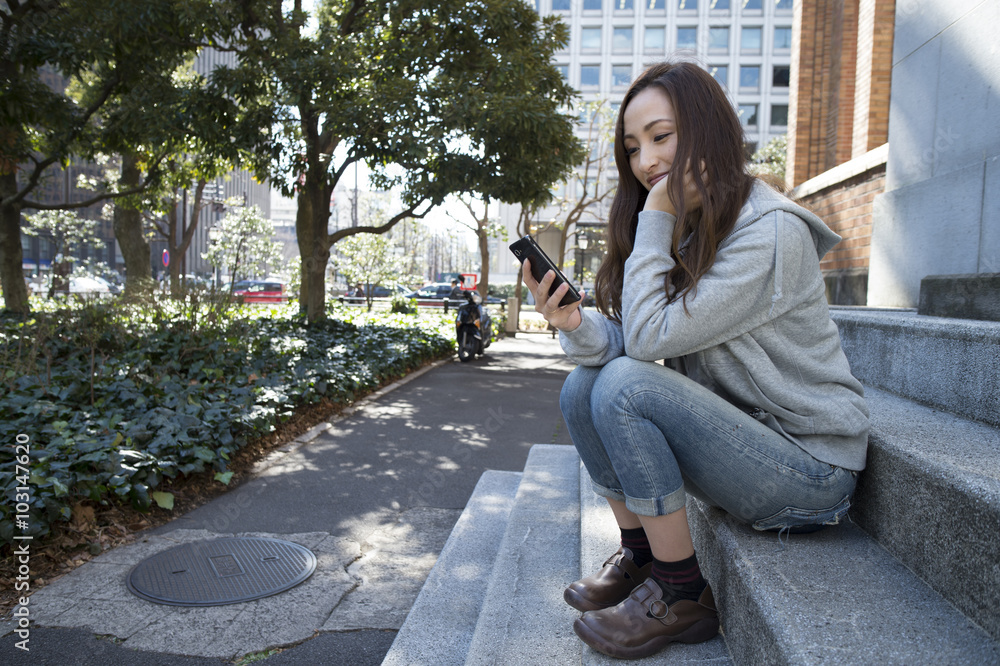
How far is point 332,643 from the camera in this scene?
252 cm

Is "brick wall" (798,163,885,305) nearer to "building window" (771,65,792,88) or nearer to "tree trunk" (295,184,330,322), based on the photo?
"tree trunk" (295,184,330,322)

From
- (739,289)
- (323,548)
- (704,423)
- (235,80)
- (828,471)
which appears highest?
(235,80)

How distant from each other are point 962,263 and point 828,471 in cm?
256

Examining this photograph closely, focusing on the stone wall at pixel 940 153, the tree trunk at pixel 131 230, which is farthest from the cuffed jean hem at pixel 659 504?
the tree trunk at pixel 131 230

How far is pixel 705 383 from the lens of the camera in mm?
1872

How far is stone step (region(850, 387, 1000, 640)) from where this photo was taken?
1.27 meters

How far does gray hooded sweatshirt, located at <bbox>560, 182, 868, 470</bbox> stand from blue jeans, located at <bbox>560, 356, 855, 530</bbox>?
0.08 metres

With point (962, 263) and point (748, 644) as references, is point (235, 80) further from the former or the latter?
point (748, 644)

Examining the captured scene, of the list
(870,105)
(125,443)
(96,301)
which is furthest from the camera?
(96,301)

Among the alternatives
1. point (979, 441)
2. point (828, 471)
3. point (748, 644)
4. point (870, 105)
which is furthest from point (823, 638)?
point (870, 105)

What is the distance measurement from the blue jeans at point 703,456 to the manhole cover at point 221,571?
1922mm

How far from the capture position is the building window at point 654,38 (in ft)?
155

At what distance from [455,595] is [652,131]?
1837 mm

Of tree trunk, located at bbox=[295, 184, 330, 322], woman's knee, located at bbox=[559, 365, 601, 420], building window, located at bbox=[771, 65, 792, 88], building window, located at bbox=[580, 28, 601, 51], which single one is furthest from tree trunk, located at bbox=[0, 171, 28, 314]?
building window, located at bbox=[771, 65, 792, 88]
